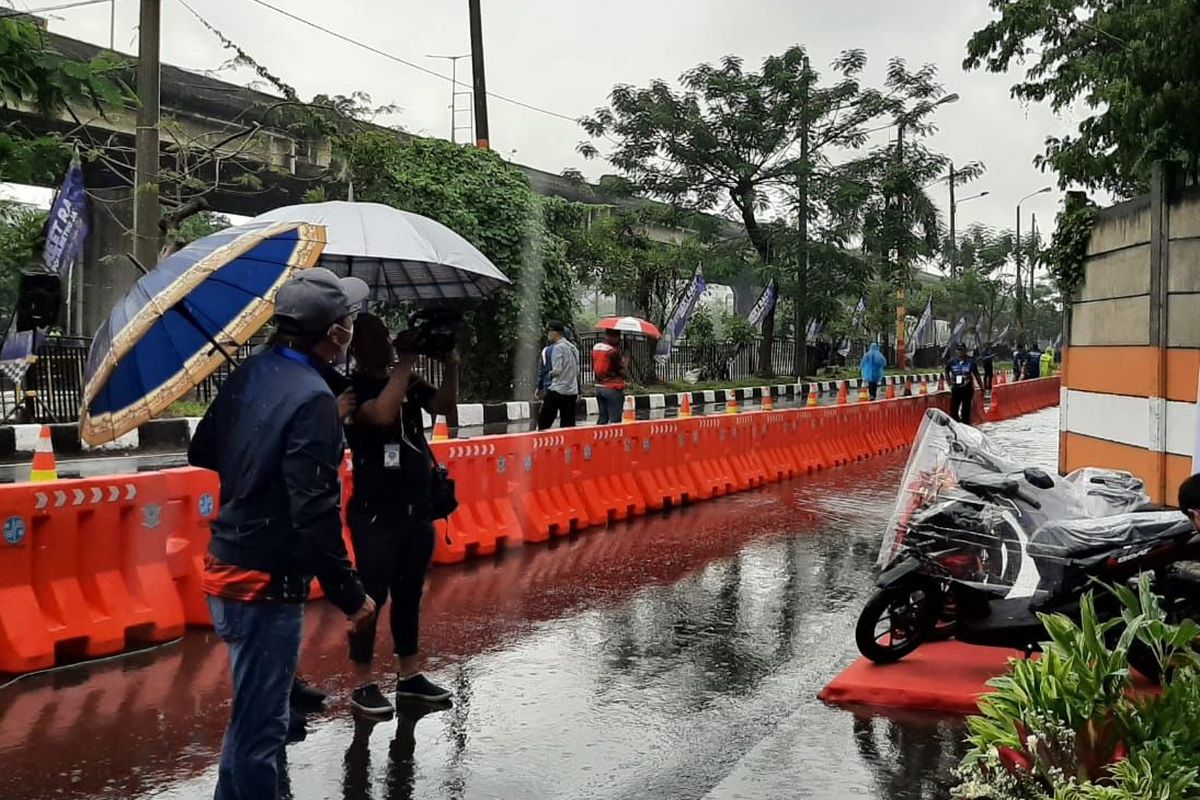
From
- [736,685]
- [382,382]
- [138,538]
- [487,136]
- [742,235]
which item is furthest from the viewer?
[742,235]

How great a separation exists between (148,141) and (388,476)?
1342 centimetres

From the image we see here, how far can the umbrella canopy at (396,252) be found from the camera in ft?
16.7

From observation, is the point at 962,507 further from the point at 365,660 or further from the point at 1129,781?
the point at 365,660

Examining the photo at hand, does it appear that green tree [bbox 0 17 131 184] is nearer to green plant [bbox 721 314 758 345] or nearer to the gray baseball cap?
the gray baseball cap

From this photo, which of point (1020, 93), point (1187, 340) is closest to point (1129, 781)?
point (1187, 340)

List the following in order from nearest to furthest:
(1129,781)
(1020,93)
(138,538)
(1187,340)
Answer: (1129,781), (138,538), (1187,340), (1020,93)

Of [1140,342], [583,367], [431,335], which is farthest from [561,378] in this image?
[583,367]

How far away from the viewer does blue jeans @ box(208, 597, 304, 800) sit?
11.3 ft

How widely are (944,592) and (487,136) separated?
23531mm

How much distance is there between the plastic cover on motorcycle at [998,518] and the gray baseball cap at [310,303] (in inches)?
134

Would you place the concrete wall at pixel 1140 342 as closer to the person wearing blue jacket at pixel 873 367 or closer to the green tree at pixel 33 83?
the green tree at pixel 33 83

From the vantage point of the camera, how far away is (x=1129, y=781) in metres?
3.37

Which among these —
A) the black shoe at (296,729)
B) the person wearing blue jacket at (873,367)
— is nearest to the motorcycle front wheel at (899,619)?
the black shoe at (296,729)

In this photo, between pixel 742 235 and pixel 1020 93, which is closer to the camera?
pixel 1020 93
